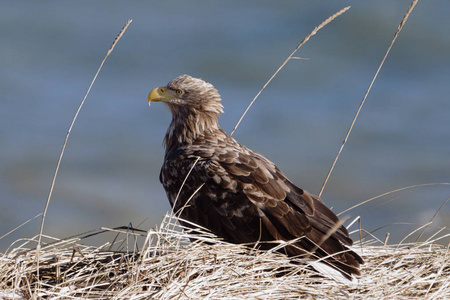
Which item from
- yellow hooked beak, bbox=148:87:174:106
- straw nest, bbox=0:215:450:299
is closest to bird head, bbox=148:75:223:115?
yellow hooked beak, bbox=148:87:174:106

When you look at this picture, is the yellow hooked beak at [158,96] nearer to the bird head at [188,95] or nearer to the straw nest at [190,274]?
the bird head at [188,95]

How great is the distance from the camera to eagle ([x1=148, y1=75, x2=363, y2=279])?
410 cm

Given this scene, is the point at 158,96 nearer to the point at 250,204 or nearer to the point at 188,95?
the point at 188,95

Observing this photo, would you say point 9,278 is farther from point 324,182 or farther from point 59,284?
point 324,182

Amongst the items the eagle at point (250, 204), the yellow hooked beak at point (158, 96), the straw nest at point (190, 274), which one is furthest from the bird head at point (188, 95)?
the straw nest at point (190, 274)

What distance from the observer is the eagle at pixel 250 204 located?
13.4 ft

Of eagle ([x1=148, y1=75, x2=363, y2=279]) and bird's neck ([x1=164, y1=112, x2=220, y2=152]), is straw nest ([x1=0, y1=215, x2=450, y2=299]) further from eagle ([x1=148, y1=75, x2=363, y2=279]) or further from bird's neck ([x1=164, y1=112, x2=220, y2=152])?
bird's neck ([x1=164, y1=112, x2=220, y2=152])

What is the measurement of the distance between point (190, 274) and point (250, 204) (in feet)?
3.27

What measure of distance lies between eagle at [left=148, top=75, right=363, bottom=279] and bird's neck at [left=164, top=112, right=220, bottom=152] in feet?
0.70

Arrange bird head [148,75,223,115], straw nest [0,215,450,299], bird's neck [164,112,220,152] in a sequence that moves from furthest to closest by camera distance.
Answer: bird head [148,75,223,115] → bird's neck [164,112,220,152] → straw nest [0,215,450,299]

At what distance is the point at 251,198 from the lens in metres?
4.30

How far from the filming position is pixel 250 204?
429cm

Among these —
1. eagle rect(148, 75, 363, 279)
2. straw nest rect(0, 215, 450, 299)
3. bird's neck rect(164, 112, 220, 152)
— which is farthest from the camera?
bird's neck rect(164, 112, 220, 152)

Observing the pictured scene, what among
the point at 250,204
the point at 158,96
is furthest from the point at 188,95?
the point at 250,204
